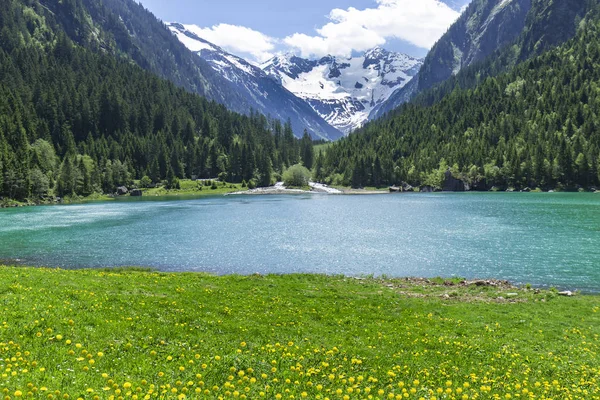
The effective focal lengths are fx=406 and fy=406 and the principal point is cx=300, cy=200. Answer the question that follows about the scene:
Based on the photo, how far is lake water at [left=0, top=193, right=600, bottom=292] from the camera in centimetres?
4681

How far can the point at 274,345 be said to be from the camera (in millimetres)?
16828

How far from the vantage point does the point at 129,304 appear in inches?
806

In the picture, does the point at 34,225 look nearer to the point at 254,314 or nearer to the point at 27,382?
the point at 254,314

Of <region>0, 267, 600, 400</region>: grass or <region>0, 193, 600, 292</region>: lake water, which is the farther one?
<region>0, 193, 600, 292</region>: lake water

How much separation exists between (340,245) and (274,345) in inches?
1830

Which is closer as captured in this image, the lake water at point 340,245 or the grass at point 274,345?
the grass at point 274,345

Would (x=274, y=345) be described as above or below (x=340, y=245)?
above

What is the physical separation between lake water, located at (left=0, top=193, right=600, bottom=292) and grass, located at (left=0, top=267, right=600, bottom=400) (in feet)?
60.5

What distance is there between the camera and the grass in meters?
11.9

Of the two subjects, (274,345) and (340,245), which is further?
(340,245)

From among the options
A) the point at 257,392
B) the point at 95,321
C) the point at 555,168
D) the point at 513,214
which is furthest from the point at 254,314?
the point at 555,168

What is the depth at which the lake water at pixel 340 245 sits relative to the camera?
154 ft

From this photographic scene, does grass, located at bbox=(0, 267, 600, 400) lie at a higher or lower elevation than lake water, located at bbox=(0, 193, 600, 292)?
higher

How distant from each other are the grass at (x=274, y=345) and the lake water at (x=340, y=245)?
60.5ft
